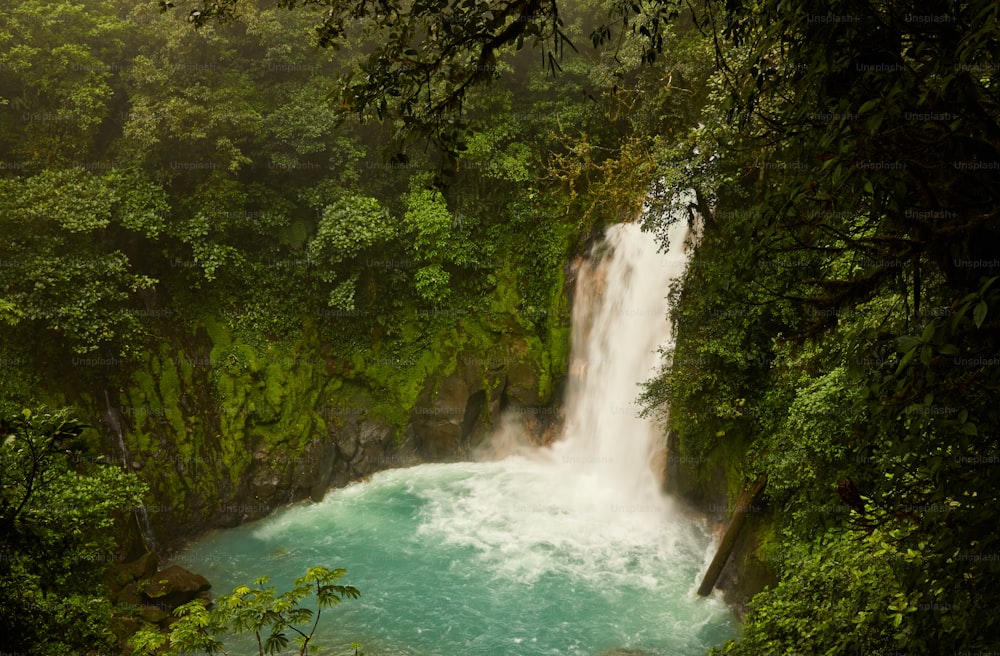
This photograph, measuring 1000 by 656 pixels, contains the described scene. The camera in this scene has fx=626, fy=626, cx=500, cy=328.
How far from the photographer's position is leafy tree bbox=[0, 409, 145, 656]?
345cm

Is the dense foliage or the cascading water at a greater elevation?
the dense foliage

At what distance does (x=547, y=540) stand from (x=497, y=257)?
275 inches

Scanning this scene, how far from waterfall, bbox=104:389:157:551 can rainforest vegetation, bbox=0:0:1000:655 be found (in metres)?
0.11

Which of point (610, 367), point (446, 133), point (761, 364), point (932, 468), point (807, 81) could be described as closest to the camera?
point (932, 468)

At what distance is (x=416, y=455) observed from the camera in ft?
52.4

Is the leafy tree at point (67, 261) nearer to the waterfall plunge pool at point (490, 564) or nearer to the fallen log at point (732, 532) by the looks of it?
the waterfall plunge pool at point (490, 564)

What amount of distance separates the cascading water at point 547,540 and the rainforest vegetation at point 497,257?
1197 mm

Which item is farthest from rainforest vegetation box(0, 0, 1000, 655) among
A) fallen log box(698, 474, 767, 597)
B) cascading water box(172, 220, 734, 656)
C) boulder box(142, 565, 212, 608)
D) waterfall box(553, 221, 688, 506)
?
cascading water box(172, 220, 734, 656)

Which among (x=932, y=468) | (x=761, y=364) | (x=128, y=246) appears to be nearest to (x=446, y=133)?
(x=932, y=468)

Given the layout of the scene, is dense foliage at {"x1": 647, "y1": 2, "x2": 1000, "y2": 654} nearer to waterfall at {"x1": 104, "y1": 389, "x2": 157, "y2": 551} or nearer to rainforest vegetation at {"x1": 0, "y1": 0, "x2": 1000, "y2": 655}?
rainforest vegetation at {"x1": 0, "y1": 0, "x2": 1000, "y2": 655}

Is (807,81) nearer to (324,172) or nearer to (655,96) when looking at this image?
(655,96)

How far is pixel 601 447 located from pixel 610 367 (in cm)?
192

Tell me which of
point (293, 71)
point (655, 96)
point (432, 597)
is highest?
point (293, 71)

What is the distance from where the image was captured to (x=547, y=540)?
12.3 m
